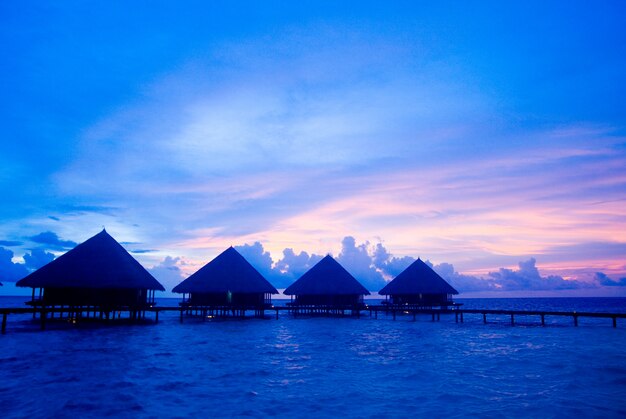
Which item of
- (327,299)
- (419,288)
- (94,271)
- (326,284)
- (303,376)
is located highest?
(94,271)

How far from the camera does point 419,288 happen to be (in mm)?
47000

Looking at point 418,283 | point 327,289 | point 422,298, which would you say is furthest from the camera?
point 422,298

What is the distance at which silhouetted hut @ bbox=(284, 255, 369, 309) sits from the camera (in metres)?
46.4

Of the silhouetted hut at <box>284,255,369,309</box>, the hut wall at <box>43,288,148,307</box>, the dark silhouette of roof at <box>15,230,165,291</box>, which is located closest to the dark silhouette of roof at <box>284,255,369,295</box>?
the silhouetted hut at <box>284,255,369,309</box>

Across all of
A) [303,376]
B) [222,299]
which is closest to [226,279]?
[222,299]

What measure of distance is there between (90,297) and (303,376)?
2303cm

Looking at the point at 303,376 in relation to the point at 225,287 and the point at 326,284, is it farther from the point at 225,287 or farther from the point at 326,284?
the point at 326,284

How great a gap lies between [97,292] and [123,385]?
69.3ft

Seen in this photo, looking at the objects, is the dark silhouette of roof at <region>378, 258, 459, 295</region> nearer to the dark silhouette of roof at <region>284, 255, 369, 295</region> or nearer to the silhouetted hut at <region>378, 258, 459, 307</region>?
the silhouetted hut at <region>378, 258, 459, 307</region>

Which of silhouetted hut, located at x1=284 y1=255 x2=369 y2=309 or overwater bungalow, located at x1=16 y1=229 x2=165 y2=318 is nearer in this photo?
overwater bungalow, located at x1=16 y1=229 x2=165 y2=318

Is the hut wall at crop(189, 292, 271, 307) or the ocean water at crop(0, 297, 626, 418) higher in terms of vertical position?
the hut wall at crop(189, 292, 271, 307)

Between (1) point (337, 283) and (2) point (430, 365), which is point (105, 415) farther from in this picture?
(1) point (337, 283)

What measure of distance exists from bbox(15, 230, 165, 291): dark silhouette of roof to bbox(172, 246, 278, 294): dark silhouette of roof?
480 cm

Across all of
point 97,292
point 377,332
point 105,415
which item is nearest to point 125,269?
point 97,292
